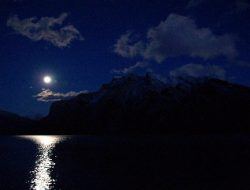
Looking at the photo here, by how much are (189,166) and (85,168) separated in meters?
32.5

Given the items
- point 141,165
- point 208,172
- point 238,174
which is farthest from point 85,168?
point 238,174

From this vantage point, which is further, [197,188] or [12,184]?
[12,184]

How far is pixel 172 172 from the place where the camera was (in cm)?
8475

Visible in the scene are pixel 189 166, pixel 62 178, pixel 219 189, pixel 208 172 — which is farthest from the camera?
pixel 189 166

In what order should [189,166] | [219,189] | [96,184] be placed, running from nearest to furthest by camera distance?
[219,189]
[96,184]
[189,166]

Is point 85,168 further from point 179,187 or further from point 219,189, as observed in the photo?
point 219,189

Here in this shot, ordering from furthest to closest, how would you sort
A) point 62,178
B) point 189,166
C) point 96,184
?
point 189,166, point 62,178, point 96,184

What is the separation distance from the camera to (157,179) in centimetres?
7525

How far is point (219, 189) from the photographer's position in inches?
2518

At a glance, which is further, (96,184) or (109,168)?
(109,168)

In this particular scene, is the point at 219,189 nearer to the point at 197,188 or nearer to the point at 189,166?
the point at 197,188

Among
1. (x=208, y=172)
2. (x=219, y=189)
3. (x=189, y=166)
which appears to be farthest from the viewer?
(x=189, y=166)

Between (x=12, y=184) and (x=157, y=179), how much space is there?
34.3 m

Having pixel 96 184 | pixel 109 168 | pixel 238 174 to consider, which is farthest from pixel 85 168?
pixel 238 174
